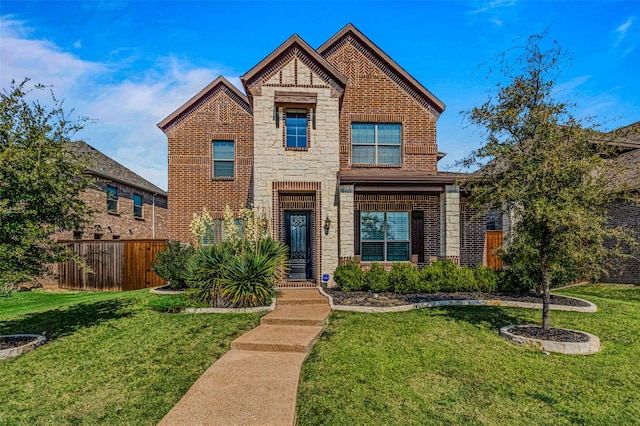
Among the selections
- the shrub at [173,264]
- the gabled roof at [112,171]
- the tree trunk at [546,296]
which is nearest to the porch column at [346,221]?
the shrub at [173,264]

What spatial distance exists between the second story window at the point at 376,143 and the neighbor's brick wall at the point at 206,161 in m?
4.70

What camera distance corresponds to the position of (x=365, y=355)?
5.69 m

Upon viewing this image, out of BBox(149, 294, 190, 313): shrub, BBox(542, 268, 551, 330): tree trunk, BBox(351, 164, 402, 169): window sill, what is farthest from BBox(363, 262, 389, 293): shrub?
BBox(149, 294, 190, 313): shrub

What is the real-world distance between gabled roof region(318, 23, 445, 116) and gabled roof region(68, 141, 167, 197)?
13.0m

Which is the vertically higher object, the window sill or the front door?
the window sill

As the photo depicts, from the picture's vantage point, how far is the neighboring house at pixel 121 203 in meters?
17.9

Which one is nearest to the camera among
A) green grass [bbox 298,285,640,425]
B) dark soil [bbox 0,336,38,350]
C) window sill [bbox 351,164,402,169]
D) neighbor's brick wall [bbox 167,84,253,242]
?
green grass [bbox 298,285,640,425]

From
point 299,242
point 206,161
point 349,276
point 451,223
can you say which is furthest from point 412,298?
point 206,161

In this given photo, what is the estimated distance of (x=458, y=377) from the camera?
5.00 meters

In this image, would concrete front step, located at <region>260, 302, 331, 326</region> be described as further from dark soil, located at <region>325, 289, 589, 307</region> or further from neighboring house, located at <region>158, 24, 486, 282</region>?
neighboring house, located at <region>158, 24, 486, 282</region>

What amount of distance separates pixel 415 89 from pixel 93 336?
1334 centimetres

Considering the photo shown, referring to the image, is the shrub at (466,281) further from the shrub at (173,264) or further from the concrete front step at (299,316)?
the shrub at (173,264)

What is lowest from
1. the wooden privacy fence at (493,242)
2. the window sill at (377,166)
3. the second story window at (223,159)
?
the wooden privacy fence at (493,242)

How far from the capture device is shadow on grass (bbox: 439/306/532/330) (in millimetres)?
7699
